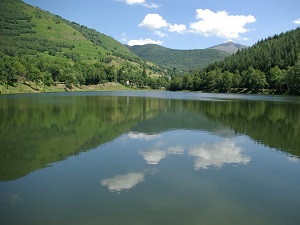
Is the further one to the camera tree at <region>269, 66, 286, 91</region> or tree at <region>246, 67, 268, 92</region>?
tree at <region>246, 67, 268, 92</region>

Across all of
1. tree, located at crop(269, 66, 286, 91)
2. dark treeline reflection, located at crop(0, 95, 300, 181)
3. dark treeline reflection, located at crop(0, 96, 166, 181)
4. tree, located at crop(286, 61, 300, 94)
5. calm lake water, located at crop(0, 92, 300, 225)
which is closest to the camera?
calm lake water, located at crop(0, 92, 300, 225)

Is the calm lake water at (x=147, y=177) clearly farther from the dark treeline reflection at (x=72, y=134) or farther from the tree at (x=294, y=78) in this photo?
the tree at (x=294, y=78)

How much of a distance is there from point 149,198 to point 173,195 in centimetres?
124

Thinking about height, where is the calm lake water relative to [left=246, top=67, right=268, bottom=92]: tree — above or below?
below

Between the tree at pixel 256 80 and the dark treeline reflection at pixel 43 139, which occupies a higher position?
the tree at pixel 256 80

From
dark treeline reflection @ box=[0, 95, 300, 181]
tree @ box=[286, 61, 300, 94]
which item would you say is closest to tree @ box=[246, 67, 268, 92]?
tree @ box=[286, 61, 300, 94]

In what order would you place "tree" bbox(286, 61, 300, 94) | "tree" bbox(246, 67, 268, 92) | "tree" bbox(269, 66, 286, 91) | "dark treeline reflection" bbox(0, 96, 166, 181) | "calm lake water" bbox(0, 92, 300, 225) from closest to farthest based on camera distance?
"calm lake water" bbox(0, 92, 300, 225), "dark treeline reflection" bbox(0, 96, 166, 181), "tree" bbox(286, 61, 300, 94), "tree" bbox(269, 66, 286, 91), "tree" bbox(246, 67, 268, 92)

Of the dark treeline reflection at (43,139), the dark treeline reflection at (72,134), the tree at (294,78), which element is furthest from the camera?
the tree at (294,78)

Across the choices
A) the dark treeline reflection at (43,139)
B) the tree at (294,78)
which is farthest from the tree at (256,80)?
the dark treeline reflection at (43,139)

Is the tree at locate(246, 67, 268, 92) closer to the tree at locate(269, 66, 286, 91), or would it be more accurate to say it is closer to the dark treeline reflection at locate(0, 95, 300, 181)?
the tree at locate(269, 66, 286, 91)

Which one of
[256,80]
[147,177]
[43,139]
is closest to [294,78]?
[256,80]

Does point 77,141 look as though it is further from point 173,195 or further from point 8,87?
point 8,87

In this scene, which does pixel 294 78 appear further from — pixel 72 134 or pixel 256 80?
pixel 72 134

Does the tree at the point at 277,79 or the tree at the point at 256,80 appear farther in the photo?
the tree at the point at 256,80
